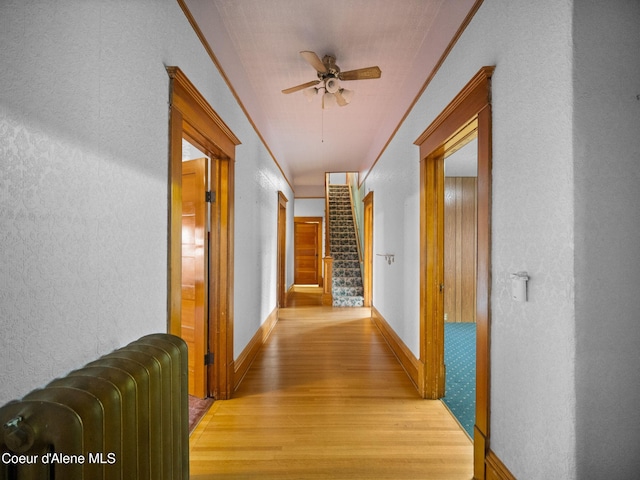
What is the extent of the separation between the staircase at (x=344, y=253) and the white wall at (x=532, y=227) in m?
5.33

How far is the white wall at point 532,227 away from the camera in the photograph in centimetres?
123

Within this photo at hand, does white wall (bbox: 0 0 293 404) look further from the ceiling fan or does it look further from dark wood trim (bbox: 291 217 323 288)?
dark wood trim (bbox: 291 217 323 288)

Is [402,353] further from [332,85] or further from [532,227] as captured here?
[332,85]

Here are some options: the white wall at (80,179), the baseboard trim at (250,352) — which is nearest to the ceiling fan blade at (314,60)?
the white wall at (80,179)

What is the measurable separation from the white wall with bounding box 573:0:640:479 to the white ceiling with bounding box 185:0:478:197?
1062 millimetres

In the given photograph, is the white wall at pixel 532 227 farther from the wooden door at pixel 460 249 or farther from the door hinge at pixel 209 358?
the wooden door at pixel 460 249

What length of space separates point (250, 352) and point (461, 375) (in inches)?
87.9

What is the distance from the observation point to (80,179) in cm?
113

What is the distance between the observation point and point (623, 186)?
119 cm

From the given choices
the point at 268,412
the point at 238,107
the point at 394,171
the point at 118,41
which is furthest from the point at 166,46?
the point at 394,171

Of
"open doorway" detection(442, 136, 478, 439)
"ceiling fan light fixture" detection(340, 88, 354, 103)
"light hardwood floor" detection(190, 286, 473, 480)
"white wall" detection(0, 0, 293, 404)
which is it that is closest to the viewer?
"white wall" detection(0, 0, 293, 404)

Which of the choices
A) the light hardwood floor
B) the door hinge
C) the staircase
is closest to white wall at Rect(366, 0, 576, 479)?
the light hardwood floor

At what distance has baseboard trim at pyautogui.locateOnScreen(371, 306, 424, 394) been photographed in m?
3.03

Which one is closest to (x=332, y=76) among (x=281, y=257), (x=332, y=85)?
(x=332, y=85)
